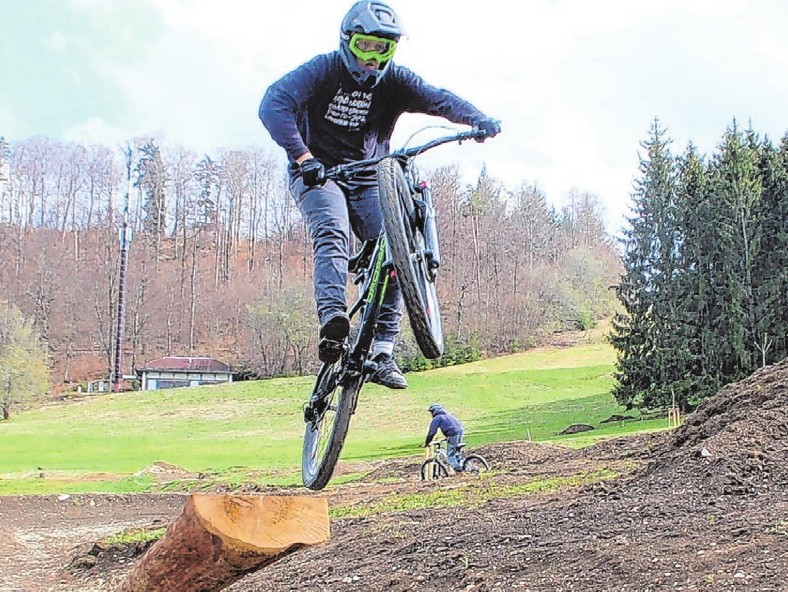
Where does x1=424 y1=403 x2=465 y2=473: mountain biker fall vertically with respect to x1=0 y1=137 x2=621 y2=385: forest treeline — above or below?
below

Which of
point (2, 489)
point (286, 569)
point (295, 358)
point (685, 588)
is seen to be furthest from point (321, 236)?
point (295, 358)

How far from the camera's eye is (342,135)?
4410 mm

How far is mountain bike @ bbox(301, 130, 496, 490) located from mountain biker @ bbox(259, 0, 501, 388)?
9 centimetres

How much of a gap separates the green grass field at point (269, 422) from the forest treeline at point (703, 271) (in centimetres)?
410

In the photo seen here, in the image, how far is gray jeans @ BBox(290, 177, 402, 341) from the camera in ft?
13.5

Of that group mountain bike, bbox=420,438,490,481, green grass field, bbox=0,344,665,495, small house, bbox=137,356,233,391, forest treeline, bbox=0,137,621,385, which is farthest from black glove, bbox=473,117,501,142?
small house, bbox=137,356,233,391

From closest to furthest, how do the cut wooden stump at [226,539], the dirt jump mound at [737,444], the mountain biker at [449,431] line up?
1. the cut wooden stump at [226,539]
2. the dirt jump mound at [737,444]
3. the mountain biker at [449,431]

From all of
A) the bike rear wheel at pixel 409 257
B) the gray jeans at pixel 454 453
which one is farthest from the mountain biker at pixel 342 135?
the gray jeans at pixel 454 453

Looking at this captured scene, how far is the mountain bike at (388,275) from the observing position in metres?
3.60

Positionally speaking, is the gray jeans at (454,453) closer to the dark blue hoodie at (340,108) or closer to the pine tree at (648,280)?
the dark blue hoodie at (340,108)

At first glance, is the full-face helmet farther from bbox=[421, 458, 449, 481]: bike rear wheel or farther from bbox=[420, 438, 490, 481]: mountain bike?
bbox=[421, 458, 449, 481]: bike rear wheel

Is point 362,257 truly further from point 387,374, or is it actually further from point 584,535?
point 584,535

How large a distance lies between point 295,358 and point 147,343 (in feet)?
57.9

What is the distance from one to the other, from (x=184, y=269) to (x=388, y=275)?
71137mm
